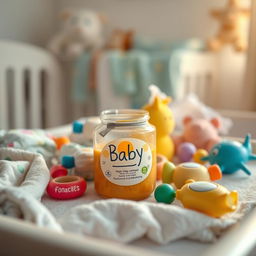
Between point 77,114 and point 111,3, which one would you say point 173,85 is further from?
point 111,3

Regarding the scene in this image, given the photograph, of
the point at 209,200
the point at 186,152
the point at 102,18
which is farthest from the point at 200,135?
the point at 102,18

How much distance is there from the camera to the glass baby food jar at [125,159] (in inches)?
21.6

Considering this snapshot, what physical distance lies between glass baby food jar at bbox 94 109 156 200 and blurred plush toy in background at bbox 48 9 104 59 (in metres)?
1.23

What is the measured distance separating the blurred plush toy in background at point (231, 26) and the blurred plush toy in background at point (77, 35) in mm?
571

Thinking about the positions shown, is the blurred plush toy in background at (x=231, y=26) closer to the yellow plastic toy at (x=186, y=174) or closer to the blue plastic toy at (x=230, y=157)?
the blue plastic toy at (x=230, y=157)

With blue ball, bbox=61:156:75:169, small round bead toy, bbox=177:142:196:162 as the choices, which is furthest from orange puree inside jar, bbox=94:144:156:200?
small round bead toy, bbox=177:142:196:162

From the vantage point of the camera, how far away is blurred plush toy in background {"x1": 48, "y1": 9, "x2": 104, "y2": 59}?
5.74 feet

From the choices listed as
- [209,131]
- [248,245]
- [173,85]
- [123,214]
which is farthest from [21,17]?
[248,245]

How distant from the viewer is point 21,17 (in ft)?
6.12

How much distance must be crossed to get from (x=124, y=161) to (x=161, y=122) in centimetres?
24

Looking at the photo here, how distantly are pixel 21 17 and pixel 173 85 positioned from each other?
36.4 inches

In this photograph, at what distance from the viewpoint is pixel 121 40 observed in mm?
1780

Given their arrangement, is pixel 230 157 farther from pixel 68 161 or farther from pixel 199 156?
pixel 68 161

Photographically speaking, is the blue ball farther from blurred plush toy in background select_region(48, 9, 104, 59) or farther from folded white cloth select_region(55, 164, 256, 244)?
blurred plush toy in background select_region(48, 9, 104, 59)
